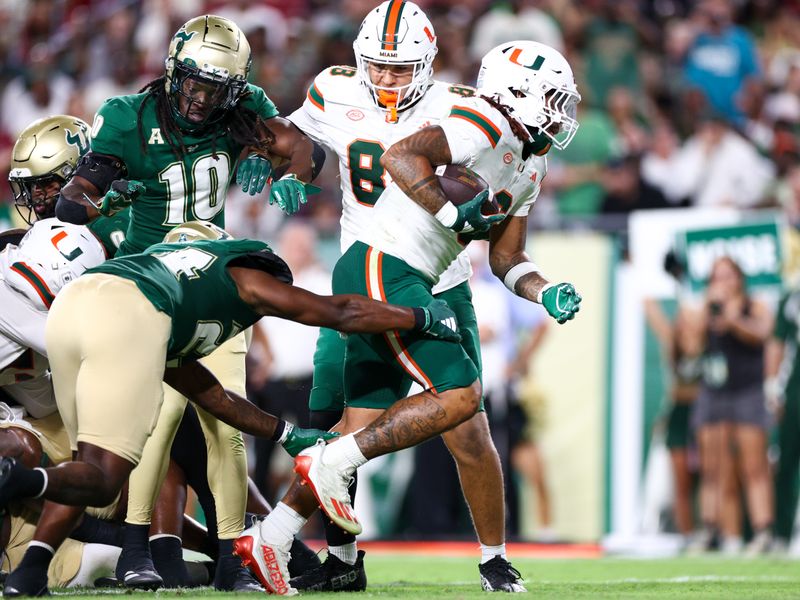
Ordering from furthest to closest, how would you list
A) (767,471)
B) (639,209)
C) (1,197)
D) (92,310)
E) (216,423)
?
(1,197) < (639,209) < (767,471) < (216,423) < (92,310)

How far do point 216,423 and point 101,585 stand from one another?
0.87 metres

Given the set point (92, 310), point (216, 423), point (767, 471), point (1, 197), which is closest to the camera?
point (92, 310)

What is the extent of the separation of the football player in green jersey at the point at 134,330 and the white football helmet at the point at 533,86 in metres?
0.92

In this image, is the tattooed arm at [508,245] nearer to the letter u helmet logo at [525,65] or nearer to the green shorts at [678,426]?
the letter u helmet logo at [525,65]

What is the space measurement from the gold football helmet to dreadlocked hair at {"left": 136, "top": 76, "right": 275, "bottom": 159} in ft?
1.37

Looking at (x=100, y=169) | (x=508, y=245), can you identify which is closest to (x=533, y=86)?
(x=508, y=245)

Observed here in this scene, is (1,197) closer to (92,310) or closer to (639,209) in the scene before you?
(639,209)

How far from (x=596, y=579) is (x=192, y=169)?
2.75m

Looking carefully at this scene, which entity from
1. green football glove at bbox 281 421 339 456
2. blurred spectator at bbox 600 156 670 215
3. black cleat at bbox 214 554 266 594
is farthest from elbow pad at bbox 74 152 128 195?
blurred spectator at bbox 600 156 670 215

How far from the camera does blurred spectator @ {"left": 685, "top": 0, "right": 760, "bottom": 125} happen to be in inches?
444

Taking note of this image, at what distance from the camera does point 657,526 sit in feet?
29.6

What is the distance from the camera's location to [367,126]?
19.5 ft

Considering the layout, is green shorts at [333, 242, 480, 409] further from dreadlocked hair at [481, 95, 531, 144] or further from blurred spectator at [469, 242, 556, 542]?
blurred spectator at [469, 242, 556, 542]

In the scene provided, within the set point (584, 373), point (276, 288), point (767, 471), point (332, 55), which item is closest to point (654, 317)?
point (584, 373)
